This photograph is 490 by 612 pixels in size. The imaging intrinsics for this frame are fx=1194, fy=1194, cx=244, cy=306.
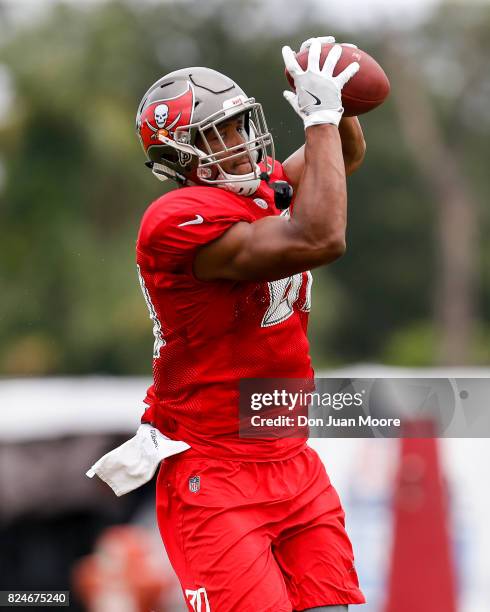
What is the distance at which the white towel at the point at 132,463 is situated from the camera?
141 inches

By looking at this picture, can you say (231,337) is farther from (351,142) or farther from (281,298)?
(351,142)

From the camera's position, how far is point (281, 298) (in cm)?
348

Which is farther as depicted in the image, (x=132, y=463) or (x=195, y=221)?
(x=132, y=463)

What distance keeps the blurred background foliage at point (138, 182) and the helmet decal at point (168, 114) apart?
8.56 meters

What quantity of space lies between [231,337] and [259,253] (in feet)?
1.18

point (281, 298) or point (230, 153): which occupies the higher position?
point (230, 153)

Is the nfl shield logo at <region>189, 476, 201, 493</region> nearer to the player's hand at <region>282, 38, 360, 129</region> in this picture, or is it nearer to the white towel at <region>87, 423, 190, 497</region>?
the white towel at <region>87, 423, 190, 497</region>

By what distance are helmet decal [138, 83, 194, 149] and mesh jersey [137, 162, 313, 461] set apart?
0.23 meters

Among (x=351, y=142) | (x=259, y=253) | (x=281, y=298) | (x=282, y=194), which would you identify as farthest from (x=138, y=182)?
(x=259, y=253)

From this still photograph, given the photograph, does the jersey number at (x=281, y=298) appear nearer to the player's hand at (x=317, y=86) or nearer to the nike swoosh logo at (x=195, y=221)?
the nike swoosh logo at (x=195, y=221)

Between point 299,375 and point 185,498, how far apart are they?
49cm

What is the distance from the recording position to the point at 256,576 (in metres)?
3.29

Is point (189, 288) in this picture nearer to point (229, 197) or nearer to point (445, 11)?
point (229, 197)

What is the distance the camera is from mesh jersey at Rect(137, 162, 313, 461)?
130 inches
